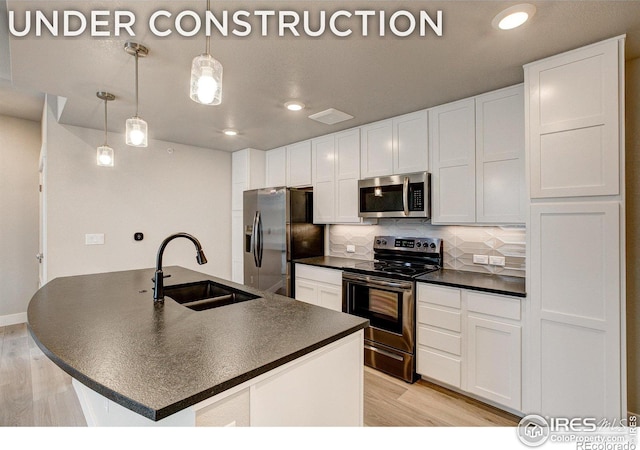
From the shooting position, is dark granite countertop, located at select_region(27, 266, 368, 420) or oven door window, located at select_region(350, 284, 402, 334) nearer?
dark granite countertop, located at select_region(27, 266, 368, 420)

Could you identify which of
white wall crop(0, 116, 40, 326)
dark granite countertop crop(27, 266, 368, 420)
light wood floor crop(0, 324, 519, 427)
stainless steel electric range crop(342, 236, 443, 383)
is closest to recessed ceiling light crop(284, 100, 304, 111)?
stainless steel electric range crop(342, 236, 443, 383)

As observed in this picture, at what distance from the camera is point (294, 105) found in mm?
2703

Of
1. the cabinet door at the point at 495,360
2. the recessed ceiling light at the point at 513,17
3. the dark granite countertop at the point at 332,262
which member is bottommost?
the cabinet door at the point at 495,360

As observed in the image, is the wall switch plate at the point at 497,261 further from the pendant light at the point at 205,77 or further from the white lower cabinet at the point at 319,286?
the pendant light at the point at 205,77

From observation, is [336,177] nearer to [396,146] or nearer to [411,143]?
[396,146]

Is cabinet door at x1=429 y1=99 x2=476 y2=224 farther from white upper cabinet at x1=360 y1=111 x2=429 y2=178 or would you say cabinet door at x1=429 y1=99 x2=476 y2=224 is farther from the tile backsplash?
the tile backsplash

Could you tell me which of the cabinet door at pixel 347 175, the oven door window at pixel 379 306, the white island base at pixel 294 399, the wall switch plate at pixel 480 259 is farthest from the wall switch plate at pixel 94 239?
the wall switch plate at pixel 480 259

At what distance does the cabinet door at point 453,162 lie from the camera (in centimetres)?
257

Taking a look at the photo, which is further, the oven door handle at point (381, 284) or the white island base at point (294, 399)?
the oven door handle at point (381, 284)

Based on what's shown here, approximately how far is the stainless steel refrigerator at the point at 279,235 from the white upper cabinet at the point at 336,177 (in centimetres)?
18

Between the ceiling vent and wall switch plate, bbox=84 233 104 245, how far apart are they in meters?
2.59

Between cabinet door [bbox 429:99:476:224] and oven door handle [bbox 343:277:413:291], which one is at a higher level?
cabinet door [bbox 429:99:476:224]

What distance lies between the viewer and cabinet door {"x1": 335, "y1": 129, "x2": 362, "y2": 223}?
11.1 feet

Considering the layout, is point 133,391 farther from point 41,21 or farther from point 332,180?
point 332,180
